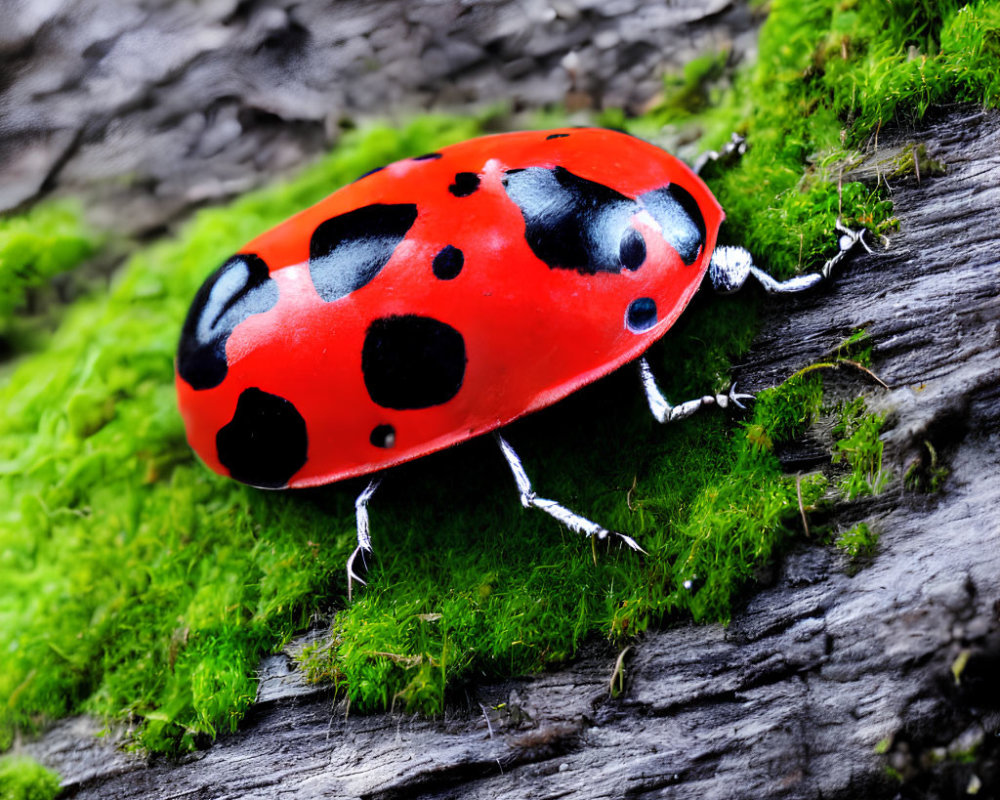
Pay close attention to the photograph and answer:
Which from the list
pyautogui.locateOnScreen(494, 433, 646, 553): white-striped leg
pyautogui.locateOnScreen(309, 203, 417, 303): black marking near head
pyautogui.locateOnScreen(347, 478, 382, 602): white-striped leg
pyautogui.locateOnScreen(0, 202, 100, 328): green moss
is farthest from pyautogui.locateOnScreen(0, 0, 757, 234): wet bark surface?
pyautogui.locateOnScreen(494, 433, 646, 553): white-striped leg

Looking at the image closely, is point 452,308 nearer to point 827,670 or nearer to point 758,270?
point 758,270

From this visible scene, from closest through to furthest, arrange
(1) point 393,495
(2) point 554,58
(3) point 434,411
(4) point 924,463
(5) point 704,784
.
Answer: (5) point 704,784, (4) point 924,463, (3) point 434,411, (1) point 393,495, (2) point 554,58

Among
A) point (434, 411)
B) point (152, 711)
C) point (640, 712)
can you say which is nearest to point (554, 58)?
point (434, 411)

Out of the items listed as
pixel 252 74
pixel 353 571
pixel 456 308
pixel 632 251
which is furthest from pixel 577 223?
pixel 252 74

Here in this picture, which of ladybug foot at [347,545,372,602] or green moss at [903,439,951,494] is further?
ladybug foot at [347,545,372,602]

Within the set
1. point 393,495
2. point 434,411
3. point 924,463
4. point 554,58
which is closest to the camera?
point 924,463

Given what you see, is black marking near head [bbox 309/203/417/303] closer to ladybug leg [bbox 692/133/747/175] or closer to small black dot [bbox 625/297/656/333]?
small black dot [bbox 625/297/656/333]

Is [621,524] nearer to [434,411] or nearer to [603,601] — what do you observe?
[603,601]
